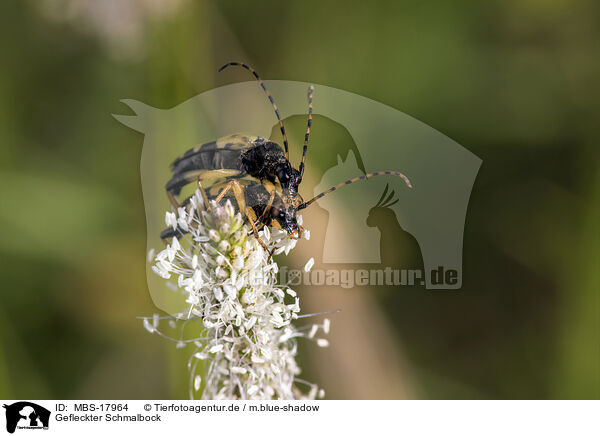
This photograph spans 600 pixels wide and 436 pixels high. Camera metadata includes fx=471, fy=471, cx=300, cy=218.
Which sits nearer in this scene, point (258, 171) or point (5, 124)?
point (258, 171)

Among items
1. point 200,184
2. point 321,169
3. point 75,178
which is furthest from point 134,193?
point 200,184

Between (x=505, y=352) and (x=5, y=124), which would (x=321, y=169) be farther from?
(x=5, y=124)

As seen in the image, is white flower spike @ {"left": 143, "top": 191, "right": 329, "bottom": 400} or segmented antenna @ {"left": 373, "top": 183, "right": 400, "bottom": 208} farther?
segmented antenna @ {"left": 373, "top": 183, "right": 400, "bottom": 208}

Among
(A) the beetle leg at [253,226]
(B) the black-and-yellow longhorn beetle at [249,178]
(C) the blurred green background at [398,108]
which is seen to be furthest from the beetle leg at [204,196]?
(C) the blurred green background at [398,108]

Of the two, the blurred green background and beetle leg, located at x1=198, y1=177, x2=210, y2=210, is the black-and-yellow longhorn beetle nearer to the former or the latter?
beetle leg, located at x1=198, y1=177, x2=210, y2=210

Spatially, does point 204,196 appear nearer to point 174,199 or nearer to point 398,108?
point 174,199

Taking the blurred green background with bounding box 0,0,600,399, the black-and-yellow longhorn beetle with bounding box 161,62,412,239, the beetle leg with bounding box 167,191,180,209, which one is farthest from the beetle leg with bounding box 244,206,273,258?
the blurred green background with bounding box 0,0,600,399
